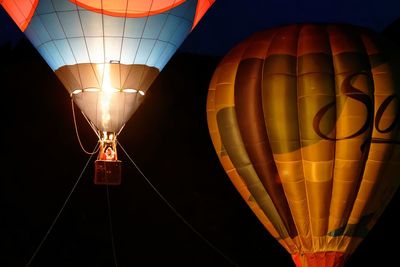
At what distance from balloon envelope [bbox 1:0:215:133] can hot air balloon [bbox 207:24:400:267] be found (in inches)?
26.5

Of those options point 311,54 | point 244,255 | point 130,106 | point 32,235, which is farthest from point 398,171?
point 32,235

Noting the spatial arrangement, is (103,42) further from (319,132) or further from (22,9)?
(319,132)

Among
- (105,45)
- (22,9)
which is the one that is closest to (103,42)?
(105,45)

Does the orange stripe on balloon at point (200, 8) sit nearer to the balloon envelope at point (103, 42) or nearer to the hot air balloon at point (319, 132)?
the balloon envelope at point (103, 42)

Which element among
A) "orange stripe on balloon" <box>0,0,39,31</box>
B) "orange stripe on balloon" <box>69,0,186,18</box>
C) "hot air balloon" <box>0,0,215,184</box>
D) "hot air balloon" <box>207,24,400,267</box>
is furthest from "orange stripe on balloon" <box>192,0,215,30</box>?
"orange stripe on balloon" <box>0,0,39,31</box>

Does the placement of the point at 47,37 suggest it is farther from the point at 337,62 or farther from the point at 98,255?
the point at 98,255

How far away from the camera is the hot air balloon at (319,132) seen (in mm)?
6418

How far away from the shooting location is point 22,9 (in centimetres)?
666

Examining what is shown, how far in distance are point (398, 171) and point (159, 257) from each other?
3.58 meters

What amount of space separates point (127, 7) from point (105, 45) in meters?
0.33

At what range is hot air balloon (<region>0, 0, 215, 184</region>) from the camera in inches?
258

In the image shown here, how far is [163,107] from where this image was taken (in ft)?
34.7

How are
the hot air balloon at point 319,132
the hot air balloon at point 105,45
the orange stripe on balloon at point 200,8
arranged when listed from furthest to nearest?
the orange stripe on balloon at point 200,8 < the hot air balloon at point 105,45 < the hot air balloon at point 319,132

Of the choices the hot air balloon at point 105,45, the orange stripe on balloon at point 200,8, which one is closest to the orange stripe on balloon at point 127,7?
the hot air balloon at point 105,45
